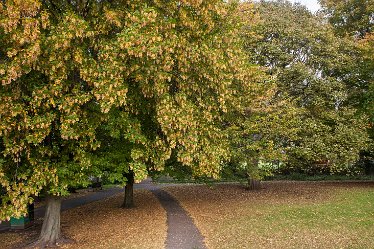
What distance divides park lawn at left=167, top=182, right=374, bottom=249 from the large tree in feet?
9.78

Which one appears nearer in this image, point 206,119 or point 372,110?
point 206,119

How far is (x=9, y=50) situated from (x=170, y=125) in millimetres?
5086

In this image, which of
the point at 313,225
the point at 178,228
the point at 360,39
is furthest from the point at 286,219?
the point at 360,39

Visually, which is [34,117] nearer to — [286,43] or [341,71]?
[286,43]

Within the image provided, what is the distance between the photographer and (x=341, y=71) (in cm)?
2723

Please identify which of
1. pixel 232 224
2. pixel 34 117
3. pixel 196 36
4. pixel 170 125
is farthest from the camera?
pixel 232 224

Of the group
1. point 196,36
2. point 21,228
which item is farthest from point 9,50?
point 21,228

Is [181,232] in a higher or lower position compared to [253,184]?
lower

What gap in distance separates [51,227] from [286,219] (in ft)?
32.4

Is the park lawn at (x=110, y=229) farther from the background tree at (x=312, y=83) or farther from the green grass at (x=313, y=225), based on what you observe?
the background tree at (x=312, y=83)

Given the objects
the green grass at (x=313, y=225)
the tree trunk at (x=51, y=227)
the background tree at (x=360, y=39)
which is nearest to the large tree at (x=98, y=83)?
the tree trunk at (x=51, y=227)

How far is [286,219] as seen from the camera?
15805mm

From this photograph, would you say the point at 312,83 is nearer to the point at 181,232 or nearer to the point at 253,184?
the point at 253,184

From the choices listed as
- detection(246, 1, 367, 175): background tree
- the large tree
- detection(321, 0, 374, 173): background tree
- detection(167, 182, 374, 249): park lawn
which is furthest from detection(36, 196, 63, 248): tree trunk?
detection(321, 0, 374, 173): background tree
